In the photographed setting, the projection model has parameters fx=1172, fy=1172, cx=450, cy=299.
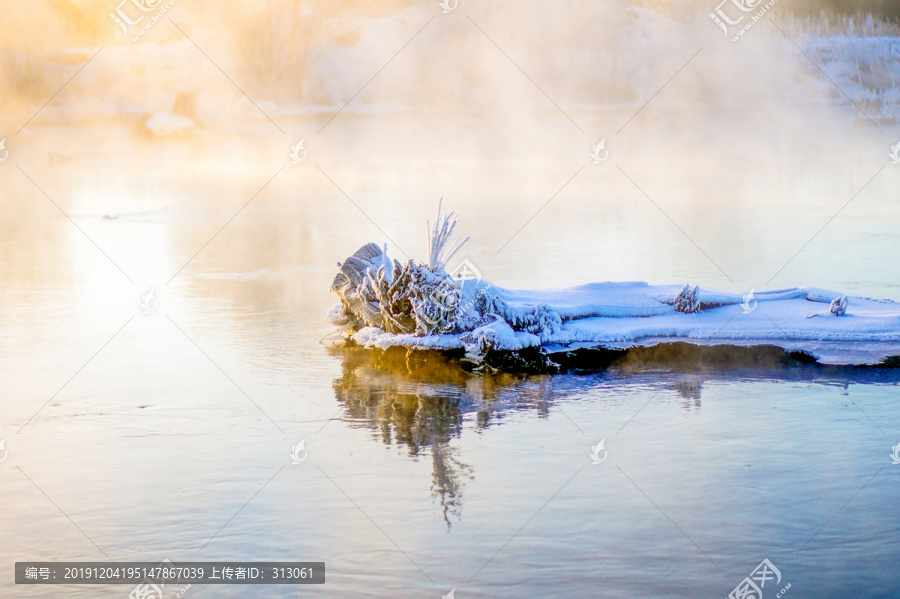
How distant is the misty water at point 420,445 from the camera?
538 centimetres

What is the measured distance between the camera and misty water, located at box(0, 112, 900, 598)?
5.38m

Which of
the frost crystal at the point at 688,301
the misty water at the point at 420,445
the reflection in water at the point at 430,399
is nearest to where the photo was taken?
the misty water at the point at 420,445

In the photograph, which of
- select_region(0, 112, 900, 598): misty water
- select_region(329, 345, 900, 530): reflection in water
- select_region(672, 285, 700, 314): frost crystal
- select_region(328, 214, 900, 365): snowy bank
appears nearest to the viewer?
select_region(0, 112, 900, 598): misty water

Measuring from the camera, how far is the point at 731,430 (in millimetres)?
7109

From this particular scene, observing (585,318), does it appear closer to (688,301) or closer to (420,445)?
(688,301)

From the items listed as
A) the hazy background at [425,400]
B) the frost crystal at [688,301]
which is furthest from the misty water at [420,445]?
the frost crystal at [688,301]

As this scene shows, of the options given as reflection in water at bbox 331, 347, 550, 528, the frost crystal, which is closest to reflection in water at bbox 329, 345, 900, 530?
reflection in water at bbox 331, 347, 550, 528

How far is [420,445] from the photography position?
7.00m

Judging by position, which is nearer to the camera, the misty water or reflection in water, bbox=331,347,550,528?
the misty water

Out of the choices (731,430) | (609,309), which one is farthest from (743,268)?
(731,430)

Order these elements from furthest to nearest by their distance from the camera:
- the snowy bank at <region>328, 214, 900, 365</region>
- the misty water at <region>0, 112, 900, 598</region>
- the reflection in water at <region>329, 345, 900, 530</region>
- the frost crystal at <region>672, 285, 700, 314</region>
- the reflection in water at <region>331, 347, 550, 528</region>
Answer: the frost crystal at <region>672, 285, 700, 314</region>
the snowy bank at <region>328, 214, 900, 365</region>
the reflection in water at <region>329, 345, 900, 530</region>
the reflection in water at <region>331, 347, 550, 528</region>
the misty water at <region>0, 112, 900, 598</region>

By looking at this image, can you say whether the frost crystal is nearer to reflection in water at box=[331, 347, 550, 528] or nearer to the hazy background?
the hazy background

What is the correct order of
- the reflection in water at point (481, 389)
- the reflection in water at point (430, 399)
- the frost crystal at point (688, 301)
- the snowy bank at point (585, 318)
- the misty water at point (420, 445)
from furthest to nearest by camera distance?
the frost crystal at point (688, 301) < the snowy bank at point (585, 318) < the reflection in water at point (481, 389) < the reflection in water at point (430, 399) < the misty water at point (420, 445)

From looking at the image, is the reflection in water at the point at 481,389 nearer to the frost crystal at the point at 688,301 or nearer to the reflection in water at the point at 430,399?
the reflection in water at the point at 430,399
